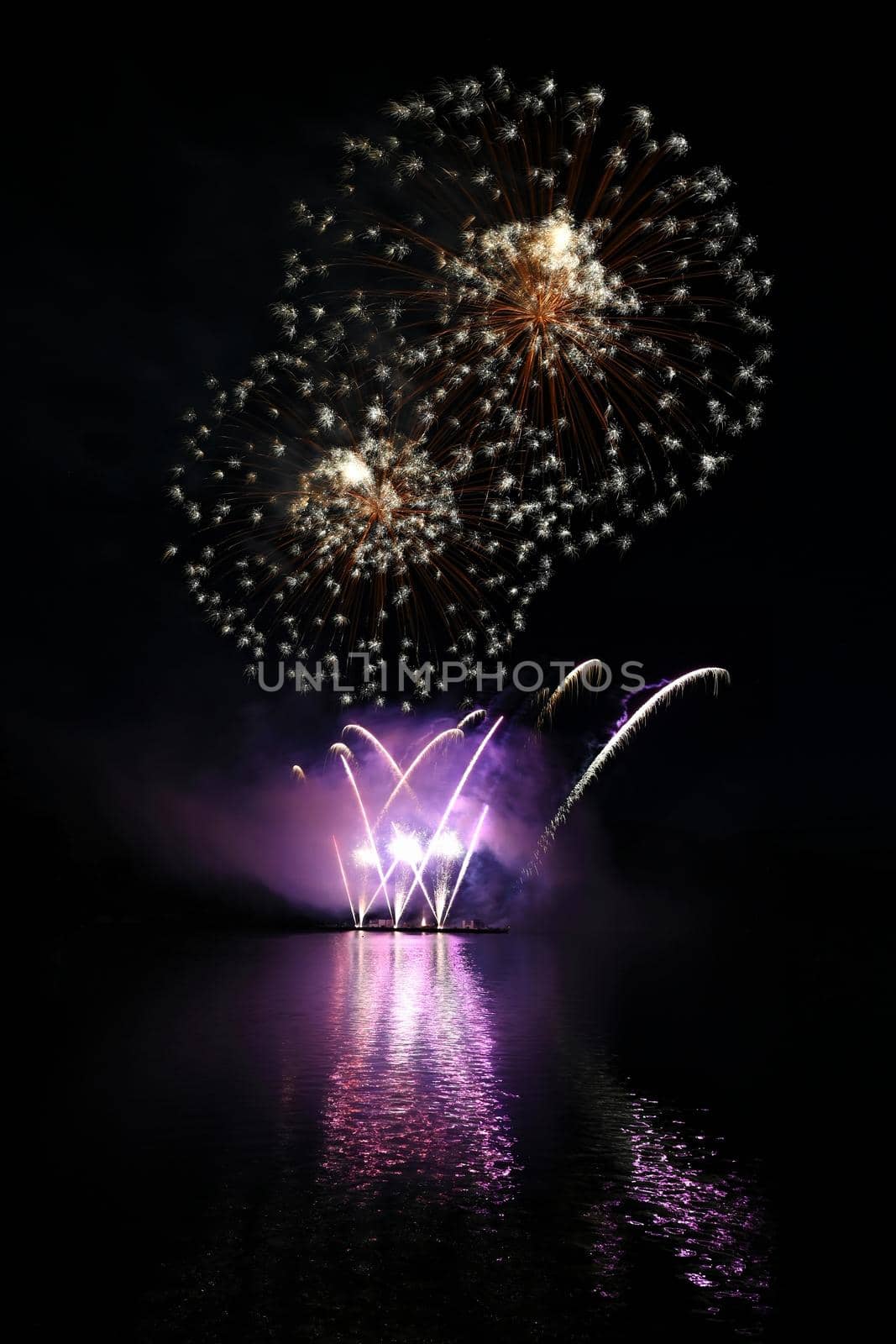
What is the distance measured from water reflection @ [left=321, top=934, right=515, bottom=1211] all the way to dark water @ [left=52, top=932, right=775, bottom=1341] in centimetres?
8

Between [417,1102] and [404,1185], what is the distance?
6805mm

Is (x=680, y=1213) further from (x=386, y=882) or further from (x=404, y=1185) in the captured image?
(x=386, y=882)

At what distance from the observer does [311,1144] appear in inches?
774

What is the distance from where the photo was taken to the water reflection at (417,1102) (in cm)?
1753

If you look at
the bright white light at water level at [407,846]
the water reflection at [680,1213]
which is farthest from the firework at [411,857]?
the water reflection at [680,1213]

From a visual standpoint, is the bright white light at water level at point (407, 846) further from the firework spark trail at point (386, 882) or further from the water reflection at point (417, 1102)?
the water reflection at point (417, 1102)

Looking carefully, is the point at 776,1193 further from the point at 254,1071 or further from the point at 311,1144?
the point at 254,1071

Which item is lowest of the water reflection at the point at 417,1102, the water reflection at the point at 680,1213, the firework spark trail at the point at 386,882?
the water reflection at the point at 680,1213

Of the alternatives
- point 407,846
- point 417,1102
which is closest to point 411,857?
point 407,846

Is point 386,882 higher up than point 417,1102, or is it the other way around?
point 386,882

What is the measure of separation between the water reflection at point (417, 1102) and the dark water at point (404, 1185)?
8 cm

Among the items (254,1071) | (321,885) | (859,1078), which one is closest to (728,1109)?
(859,1078)

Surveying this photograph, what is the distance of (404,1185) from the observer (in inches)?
674

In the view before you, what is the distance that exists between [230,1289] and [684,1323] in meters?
4.73
